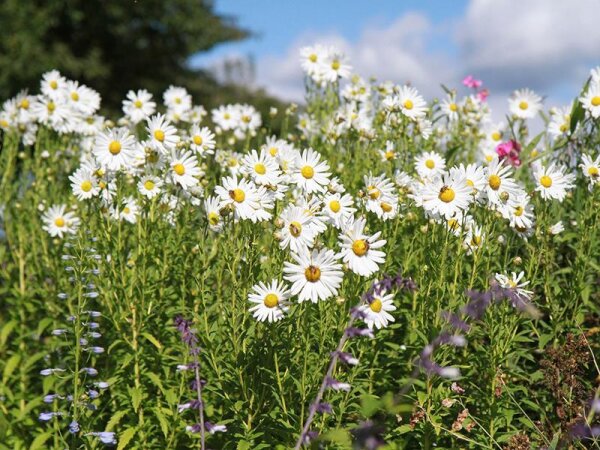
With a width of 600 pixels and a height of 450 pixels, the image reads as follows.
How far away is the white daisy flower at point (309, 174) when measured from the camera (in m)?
3.24

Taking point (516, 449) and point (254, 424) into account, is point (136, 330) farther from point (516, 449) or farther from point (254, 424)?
point (516, 449)

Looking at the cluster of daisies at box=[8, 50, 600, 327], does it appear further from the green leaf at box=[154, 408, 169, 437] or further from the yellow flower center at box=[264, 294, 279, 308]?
the green leaf at box=[154, 408, 169, 437]

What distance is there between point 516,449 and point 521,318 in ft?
2.31

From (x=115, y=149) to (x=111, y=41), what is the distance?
61.2 feet

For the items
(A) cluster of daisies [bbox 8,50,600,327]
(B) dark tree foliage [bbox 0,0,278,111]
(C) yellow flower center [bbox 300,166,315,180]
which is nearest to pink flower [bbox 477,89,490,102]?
(A) cluster of daisies [bbox 8,50,600,327]

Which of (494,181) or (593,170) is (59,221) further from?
(593,170)

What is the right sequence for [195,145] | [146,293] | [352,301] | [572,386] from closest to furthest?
1. [352,301]
2. [572,386]
3. [146,293]
4. [195,145]

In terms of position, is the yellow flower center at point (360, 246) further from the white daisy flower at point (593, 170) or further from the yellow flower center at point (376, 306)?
the white daisy flower at point (593, 170)

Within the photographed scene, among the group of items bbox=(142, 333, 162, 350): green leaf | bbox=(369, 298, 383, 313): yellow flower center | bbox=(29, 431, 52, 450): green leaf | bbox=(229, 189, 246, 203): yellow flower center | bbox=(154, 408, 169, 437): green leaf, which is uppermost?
bbox=(229, 189, 246, 203): yellow flower center

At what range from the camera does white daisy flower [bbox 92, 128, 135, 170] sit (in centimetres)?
370

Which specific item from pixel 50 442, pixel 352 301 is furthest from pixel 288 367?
pixel 50 442

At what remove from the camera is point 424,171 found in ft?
12.6

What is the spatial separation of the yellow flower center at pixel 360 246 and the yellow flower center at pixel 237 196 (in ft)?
1.78

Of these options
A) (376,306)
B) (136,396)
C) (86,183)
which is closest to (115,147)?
(86,183)
